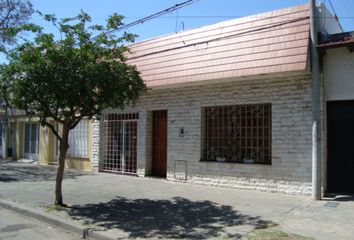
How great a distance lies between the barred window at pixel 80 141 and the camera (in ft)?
61.2

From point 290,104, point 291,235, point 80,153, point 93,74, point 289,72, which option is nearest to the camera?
point 291,235

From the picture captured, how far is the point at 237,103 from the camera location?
41.1ft

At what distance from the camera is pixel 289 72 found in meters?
10.7

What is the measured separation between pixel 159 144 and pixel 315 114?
6557mm

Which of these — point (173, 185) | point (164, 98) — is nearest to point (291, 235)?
point (173, 185)

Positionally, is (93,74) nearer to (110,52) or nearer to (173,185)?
(110,52)

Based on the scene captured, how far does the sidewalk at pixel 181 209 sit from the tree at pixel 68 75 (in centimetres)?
152

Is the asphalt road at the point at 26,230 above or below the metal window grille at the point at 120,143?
below

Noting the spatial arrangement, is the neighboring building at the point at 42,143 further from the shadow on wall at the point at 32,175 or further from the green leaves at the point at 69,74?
the green leaves at the point at 69,74

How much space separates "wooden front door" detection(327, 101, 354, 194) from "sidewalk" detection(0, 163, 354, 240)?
112 centimetres

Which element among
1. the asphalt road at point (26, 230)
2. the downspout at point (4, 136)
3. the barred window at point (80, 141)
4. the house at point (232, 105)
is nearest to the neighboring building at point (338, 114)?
the house at point (232, 105)

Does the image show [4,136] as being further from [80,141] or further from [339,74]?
[339,74]

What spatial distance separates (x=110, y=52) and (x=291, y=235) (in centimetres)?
559

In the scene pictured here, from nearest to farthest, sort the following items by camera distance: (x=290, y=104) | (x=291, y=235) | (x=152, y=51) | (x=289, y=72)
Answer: (x=291, y=235)
(x=289, y=72)
(x=290, y=104)
(x=152, y=51)
